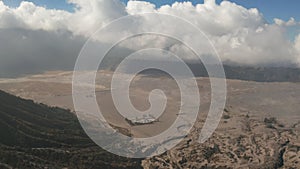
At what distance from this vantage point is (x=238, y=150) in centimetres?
7106

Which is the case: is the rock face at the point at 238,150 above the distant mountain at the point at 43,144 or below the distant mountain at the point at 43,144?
below

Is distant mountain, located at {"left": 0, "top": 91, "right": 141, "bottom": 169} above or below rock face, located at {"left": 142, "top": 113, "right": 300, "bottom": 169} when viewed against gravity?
above

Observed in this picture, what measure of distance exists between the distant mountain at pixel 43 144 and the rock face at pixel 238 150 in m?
7.99

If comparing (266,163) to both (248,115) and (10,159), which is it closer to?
(10,159)

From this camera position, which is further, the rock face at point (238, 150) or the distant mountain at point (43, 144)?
the rock face at point (238, 150)

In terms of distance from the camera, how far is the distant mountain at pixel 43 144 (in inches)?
1934

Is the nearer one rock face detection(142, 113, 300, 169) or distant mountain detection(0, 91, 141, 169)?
distant mountain detection(0, 91, 141, 169)

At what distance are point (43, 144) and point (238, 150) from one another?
118 feet

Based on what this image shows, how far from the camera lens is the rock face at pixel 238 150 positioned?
203 ft

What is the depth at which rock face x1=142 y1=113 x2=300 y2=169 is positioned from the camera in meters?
61.9

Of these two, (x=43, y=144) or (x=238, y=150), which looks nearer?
(x=43, y=144)

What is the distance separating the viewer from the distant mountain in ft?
161

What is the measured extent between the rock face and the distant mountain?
7987 mm

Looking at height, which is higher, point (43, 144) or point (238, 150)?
point (43, 144)
